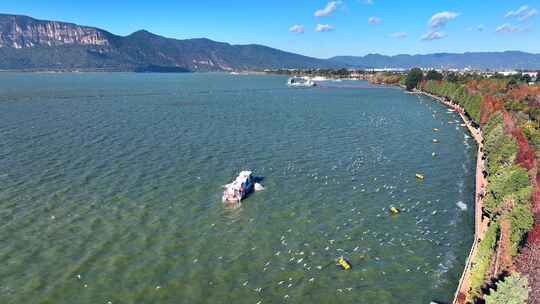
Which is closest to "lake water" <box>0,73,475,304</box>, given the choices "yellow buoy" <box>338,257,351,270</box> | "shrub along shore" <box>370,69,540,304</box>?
"yellow buoy" <box>338,257,351,270</box>

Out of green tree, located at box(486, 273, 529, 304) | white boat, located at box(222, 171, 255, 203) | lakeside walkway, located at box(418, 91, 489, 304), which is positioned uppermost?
green tree, located at box(486, 273, 529, 304)

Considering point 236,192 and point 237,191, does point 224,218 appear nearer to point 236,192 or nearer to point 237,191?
point 236,192

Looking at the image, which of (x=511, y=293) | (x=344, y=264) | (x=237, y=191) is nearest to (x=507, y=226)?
(x=511, y=293)

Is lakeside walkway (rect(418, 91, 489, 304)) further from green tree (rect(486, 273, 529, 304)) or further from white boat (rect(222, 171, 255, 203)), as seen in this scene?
white boat (rect(222, 171, 255, 203))

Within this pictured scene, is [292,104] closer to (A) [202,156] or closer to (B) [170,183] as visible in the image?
(A) [202,156]

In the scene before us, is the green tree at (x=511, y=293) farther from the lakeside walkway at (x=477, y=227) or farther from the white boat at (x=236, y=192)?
the white boat at (x=236, y=192)

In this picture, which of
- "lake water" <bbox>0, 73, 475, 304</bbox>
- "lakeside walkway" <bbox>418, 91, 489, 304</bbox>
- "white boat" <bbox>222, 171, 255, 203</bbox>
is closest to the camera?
"lakeside walkway" <bbox>418, 91, 489, 304</bbox>

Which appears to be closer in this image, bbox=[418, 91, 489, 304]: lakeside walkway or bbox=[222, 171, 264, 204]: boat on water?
bbox=[418, 91, 489, 304]: lakeside walkway

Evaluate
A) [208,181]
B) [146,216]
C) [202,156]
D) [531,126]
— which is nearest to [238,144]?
[202,156]
